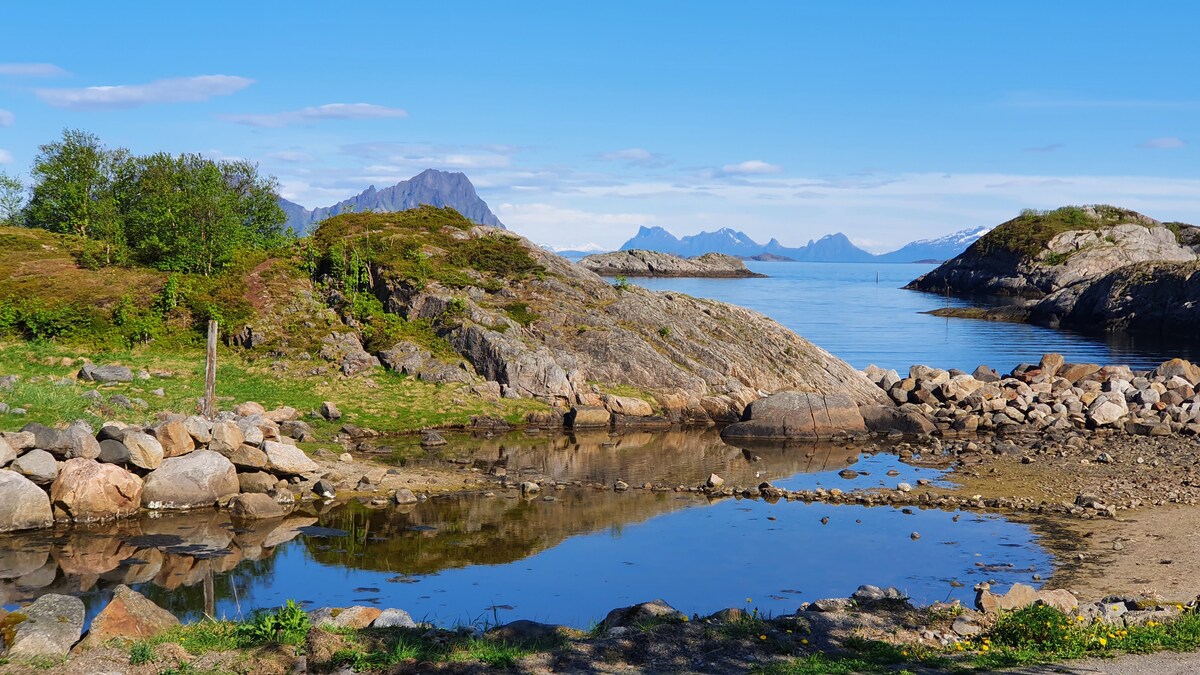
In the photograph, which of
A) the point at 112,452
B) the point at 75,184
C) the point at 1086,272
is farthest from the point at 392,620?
the point at 1086,272

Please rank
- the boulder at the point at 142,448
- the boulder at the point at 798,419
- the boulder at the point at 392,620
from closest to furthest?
the boulder at the point at 392,620 → the boulder at the point at 142,448 → the boulder at the point at 798,419

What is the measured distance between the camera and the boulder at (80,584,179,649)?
14.4 meters

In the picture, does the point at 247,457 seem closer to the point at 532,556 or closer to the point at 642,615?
the point at 532,556

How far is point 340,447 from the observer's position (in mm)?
37031

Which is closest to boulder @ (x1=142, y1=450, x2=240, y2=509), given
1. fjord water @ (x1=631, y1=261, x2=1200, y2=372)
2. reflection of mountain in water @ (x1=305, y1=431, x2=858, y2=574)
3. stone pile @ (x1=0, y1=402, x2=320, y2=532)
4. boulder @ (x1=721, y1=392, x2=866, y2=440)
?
stone pile @ (x1=0, y1=402, x2=320, y2=532)

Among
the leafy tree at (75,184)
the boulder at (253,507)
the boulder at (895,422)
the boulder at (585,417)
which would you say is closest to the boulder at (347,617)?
the boulder at (253,507)

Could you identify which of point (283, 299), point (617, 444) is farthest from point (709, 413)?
point (283, 299)

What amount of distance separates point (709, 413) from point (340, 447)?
65.7 ft

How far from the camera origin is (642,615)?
16703mm

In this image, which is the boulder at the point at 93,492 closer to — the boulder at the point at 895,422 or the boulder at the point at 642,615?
the boulder at the point at 642,615

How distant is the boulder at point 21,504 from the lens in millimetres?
25062

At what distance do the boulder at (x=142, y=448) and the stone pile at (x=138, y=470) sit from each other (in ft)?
0.09

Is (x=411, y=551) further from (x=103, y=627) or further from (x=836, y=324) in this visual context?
(x=836, y=324)

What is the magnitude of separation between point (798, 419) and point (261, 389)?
81.9ft
